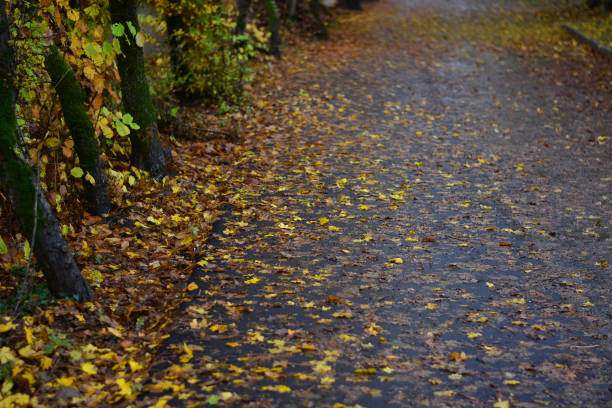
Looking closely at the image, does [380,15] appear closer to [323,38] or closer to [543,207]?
[323,38]

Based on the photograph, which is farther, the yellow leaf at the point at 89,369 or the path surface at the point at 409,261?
the path surface at the point at 409,261

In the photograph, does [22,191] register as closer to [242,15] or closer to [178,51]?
[178,51]

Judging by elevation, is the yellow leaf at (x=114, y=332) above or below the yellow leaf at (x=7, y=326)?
below

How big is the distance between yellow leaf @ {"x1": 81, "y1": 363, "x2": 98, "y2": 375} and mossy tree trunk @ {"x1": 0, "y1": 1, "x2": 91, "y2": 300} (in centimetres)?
92

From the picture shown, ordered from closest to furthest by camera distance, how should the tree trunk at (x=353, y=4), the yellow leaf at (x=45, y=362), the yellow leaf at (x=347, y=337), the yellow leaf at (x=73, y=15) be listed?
the yellow leaf at (x=45, y=362) < the yellow leaf at (x=347, y=337) < the yellow leaf at (x=73, y=15) < the tree trunk at (x=353, y=4)

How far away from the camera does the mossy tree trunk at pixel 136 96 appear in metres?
6.87

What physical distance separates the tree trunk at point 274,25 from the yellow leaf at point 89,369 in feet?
41.8

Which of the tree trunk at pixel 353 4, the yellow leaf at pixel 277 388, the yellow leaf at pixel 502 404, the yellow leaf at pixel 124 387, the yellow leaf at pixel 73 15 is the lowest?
the yellow leaf at pixel 502 404

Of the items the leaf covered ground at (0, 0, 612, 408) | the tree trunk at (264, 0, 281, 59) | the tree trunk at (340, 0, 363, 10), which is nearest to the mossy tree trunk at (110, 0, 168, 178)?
the leaf covered ground at (0, 0, 612, 408)

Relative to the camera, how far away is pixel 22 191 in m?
4.46

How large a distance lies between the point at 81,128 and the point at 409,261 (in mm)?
3758

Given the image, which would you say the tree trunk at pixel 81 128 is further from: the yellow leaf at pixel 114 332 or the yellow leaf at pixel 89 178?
the yellow leaf at pixel 114 332

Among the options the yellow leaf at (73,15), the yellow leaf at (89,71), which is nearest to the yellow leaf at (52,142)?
the yellow leaf at (89,71)

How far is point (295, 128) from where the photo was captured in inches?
419
